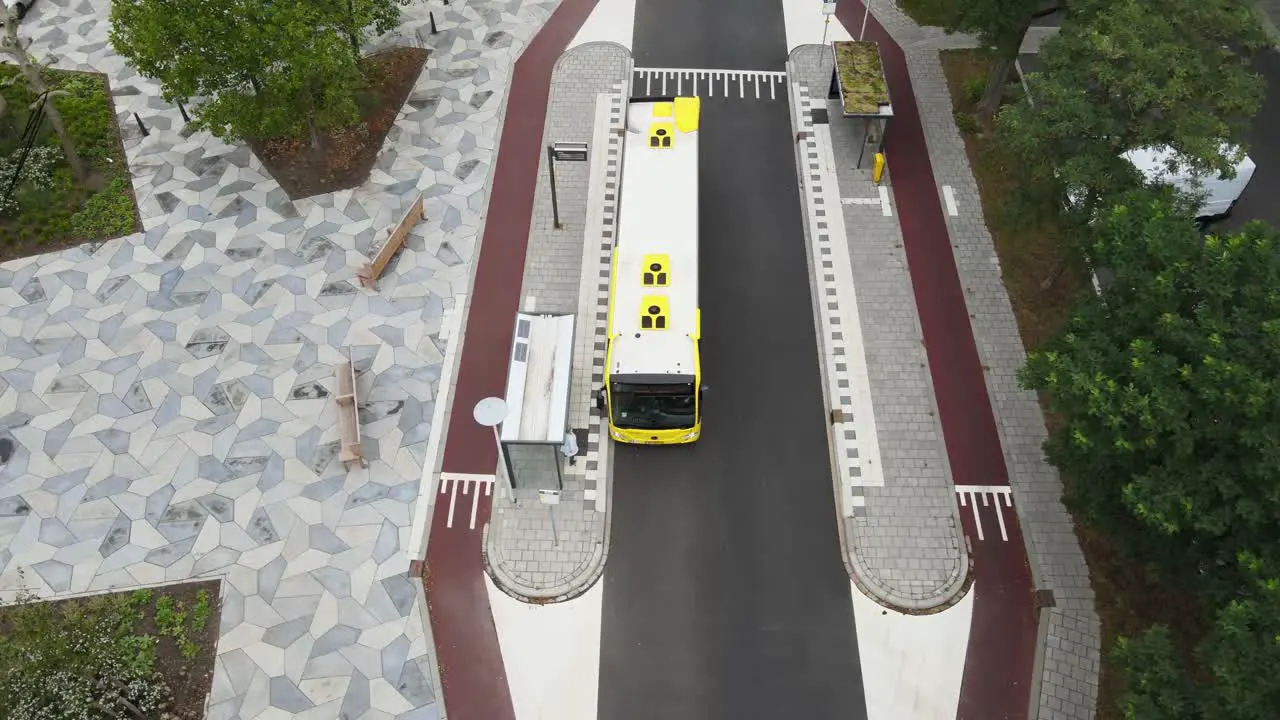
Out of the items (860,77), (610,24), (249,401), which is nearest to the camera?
(249,401)

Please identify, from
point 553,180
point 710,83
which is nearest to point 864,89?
point 710,83

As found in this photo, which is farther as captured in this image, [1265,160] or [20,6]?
[20,6]

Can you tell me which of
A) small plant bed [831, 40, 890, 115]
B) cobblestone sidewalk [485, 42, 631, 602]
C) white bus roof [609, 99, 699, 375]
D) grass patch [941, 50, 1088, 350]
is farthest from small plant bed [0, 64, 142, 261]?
grass patch [941, 50, 1088, 350]

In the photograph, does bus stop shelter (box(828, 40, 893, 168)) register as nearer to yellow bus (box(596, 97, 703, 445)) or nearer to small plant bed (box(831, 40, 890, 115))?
small plant bed (box(831, 40, 890, 115))

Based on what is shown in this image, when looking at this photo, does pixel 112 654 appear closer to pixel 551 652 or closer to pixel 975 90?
pixel 551 652

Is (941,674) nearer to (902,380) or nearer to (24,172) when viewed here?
(902,380)

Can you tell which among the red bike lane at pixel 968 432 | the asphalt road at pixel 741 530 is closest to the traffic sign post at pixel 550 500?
the asphalt road at pixel 741 530
